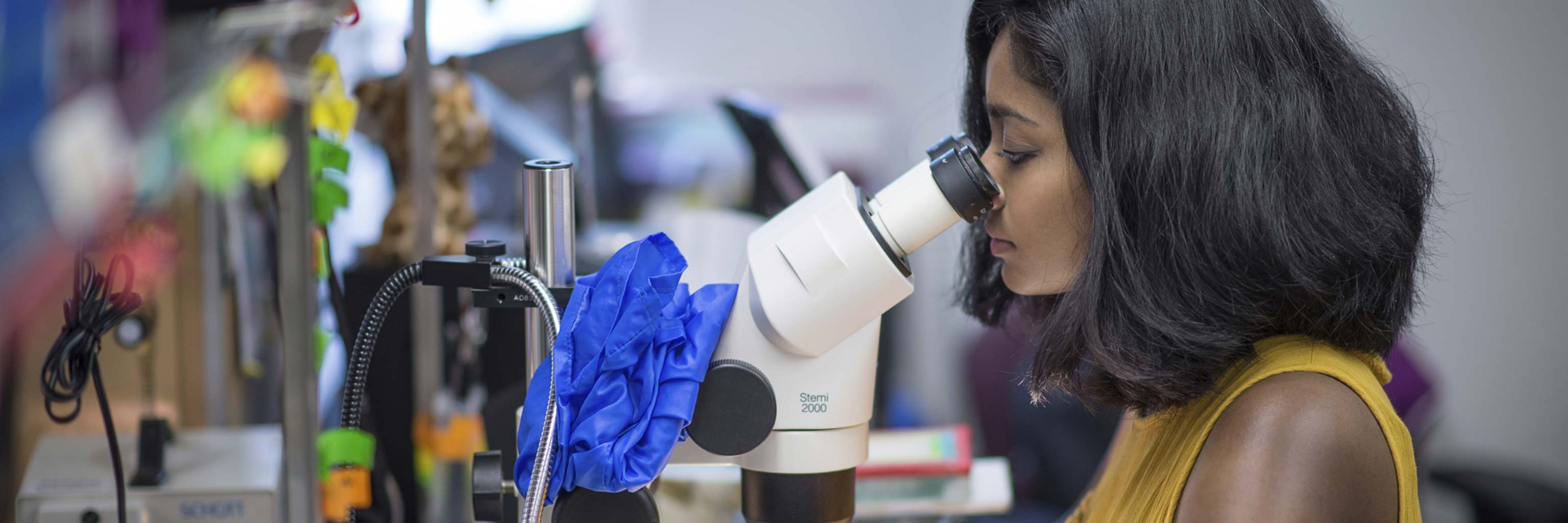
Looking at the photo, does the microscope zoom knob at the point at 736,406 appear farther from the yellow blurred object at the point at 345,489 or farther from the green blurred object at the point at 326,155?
the green blurred object at the point at 326,155

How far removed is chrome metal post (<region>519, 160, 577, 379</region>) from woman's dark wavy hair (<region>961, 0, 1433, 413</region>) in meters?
0.37

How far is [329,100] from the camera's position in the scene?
1.08 metres

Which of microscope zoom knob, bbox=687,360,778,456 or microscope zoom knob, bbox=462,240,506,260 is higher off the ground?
microscope zoom knob, bbox=462,240,506,260

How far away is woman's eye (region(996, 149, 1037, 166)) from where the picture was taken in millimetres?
787

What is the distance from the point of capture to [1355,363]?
0.77 m

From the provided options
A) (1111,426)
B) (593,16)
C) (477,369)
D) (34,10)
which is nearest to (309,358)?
(477,369)

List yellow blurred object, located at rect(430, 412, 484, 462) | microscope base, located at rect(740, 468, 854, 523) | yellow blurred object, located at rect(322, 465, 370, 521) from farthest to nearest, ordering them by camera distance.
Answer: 1. yellow blurred object, located at rect(430, 412, 484, 462)
2. yellow blurred object, located at rect(322, 465, 370, 521)
3. microscope base, located at rect(740, 468, 854, 523)

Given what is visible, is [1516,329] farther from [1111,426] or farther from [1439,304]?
[1111,426]

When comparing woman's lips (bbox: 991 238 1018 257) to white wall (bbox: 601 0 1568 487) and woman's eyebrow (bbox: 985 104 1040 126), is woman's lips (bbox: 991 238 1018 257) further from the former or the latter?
white wall (bbox: 601 0 1568 487)

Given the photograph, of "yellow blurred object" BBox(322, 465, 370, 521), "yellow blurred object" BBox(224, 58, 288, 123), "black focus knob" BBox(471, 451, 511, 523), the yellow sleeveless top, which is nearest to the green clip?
"yellow blurred object" BBox(322, 465, 370, 521)

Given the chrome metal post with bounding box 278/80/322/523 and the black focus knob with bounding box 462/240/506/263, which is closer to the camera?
the black focus knob with bounding box 462/240/506/263

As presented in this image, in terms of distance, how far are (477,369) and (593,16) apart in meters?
1.98

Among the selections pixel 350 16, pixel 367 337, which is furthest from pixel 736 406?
pixel 350 16

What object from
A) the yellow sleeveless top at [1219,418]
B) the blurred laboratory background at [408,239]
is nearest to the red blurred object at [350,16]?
the blurred laboratory background at [408,239]
